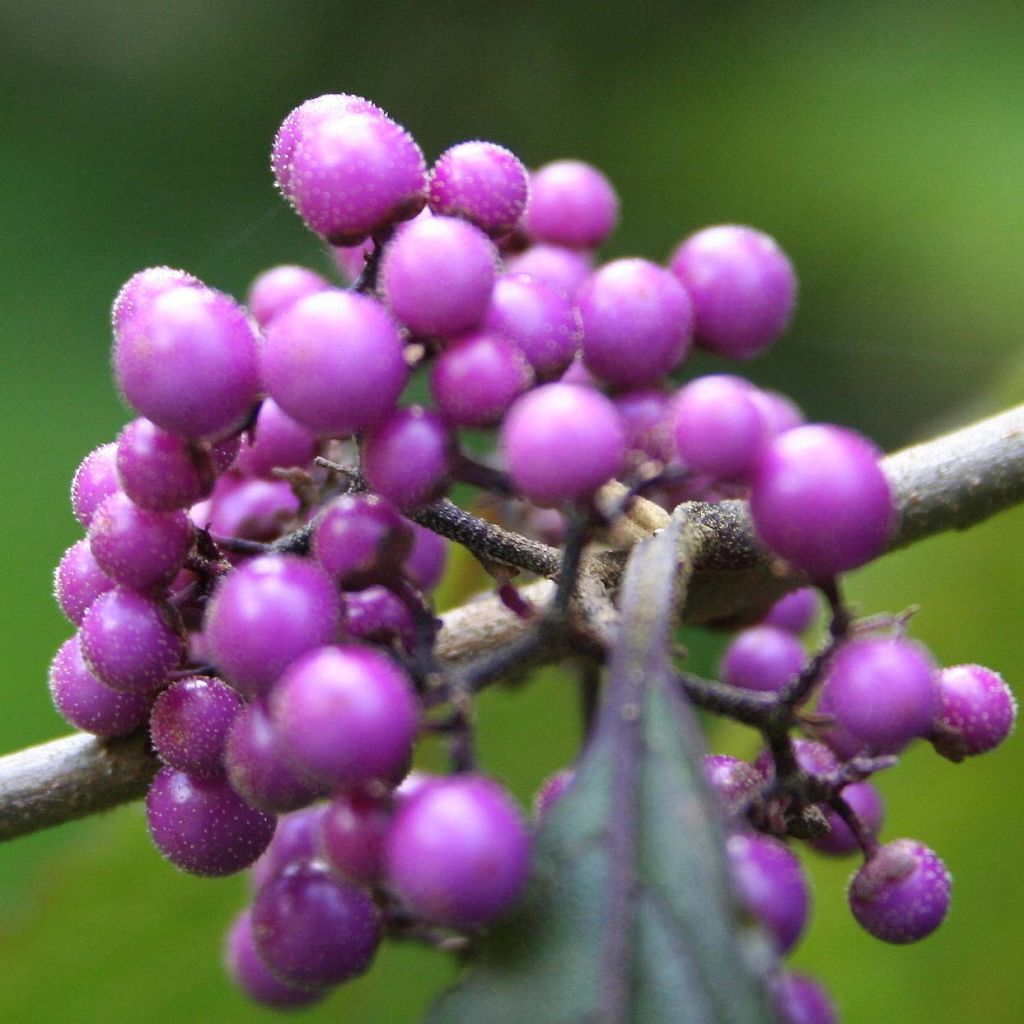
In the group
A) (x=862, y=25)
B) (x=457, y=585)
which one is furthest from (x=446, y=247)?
(x=862, y=25)

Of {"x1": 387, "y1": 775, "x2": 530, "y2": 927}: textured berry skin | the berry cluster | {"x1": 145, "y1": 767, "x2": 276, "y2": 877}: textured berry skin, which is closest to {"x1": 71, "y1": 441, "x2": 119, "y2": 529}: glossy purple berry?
the berry cluster

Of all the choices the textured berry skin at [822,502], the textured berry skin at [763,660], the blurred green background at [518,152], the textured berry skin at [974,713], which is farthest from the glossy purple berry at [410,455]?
the blurred green background at [518,152]

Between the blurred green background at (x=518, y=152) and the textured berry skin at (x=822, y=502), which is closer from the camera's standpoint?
the textured berry skin at (x=822, y=502)

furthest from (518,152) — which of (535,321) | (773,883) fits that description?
(773,883)

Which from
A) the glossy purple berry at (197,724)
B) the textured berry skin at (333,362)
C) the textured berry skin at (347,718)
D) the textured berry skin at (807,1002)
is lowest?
the textured berry skin at (807,1002)

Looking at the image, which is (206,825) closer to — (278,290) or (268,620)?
(268,620)

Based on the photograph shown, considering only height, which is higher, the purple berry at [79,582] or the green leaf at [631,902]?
the green leaf at [631,902]

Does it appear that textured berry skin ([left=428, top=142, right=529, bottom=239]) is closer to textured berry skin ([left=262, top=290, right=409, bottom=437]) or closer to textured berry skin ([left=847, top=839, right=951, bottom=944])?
textured berry skin ([left=262, top=290, right=409, bottom=437])

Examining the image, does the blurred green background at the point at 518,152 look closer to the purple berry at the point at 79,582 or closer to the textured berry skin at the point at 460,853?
the purple berry at the point at 79,582
